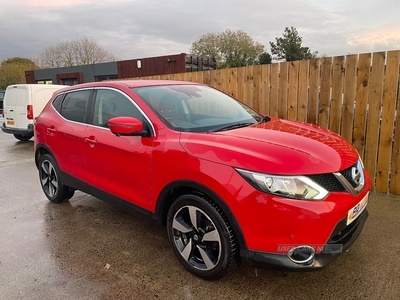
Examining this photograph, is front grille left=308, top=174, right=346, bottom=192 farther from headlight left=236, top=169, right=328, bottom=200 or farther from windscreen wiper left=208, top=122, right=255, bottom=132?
windscreen wiper left=208, top=122, right=255, bottom=132

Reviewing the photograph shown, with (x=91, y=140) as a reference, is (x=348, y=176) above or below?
below

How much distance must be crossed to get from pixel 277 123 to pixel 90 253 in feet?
7.53

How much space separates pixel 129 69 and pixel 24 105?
19.3 metres

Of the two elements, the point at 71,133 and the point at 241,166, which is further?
the point at 71,133

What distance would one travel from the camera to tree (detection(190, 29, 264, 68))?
1585 inches

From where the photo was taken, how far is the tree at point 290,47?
45.8 metres

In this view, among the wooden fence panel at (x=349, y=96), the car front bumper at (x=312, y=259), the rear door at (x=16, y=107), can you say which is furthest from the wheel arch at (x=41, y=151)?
the rear door at (x=16, y=107)

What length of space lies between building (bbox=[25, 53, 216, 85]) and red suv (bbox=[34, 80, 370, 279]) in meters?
21.0

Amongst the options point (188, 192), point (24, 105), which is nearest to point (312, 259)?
point (188, 192)

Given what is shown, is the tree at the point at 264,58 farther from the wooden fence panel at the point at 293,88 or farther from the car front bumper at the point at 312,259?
the car front bumper at the point at 312,259

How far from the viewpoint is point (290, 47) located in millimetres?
46594

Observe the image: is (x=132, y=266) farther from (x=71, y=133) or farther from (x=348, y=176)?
(x=348, y=176)

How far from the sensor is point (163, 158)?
2.68m

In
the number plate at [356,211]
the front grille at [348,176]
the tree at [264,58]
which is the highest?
the tree at [264,58]
